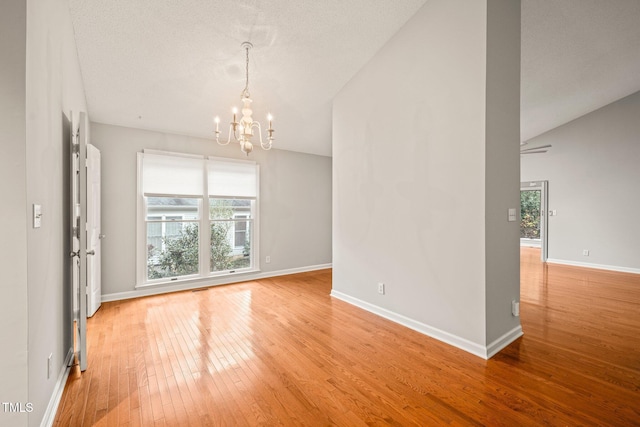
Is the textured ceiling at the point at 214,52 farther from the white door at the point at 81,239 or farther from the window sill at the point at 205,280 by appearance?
the window sill at the point at 205,280

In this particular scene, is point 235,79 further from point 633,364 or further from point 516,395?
point 633,364

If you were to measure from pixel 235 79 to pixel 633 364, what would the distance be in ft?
16.7

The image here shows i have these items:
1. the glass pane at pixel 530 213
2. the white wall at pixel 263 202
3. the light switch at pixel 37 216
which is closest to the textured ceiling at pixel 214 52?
the white wall at pixel 263 202

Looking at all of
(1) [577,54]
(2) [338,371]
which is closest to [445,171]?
(2) [338,371]

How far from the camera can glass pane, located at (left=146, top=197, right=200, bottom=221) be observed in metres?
4.61

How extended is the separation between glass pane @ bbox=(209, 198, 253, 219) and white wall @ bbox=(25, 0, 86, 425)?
268 cm

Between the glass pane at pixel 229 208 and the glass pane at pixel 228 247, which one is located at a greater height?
the glass pane at pixel 229 208

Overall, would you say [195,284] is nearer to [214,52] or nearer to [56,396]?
[56,396]

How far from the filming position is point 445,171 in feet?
9.46

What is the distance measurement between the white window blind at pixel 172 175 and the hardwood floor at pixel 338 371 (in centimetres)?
189

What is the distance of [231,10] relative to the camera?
277 cm

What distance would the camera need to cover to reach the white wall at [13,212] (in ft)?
4.44

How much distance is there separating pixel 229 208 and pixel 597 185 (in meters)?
7.90

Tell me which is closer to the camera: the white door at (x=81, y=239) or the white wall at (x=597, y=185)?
the white door at (x=81, y=239)
